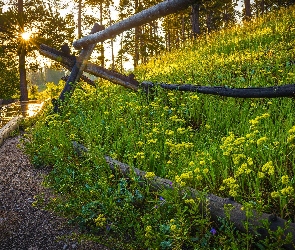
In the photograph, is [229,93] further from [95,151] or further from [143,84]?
[143,84]

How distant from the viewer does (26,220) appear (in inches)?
149

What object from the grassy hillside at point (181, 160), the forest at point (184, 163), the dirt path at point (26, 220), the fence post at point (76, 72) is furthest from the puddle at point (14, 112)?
the dirt path at point (26, 220)

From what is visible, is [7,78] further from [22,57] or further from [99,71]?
[99,71]

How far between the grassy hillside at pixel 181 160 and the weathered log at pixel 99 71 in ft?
1.03

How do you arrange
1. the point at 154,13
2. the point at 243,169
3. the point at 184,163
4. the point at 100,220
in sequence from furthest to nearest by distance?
the point at 184,163
the point at 100,220
the point at 243,169
the point at 154,13

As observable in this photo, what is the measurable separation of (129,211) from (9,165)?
3662 mm

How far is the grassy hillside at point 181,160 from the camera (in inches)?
103

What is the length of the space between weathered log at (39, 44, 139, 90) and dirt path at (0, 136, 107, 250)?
2.80 m

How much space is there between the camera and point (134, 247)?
267 centimetres

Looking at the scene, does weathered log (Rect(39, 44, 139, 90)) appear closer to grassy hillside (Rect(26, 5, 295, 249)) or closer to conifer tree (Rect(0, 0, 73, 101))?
grassy hillside (Rect(26, 5, 295, 249))

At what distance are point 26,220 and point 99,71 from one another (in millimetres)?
4555

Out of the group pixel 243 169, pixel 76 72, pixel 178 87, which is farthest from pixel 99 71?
pixel 243 169

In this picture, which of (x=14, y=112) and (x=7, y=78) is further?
(x=7, y=78)

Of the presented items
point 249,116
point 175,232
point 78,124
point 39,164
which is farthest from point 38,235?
point 249,116
